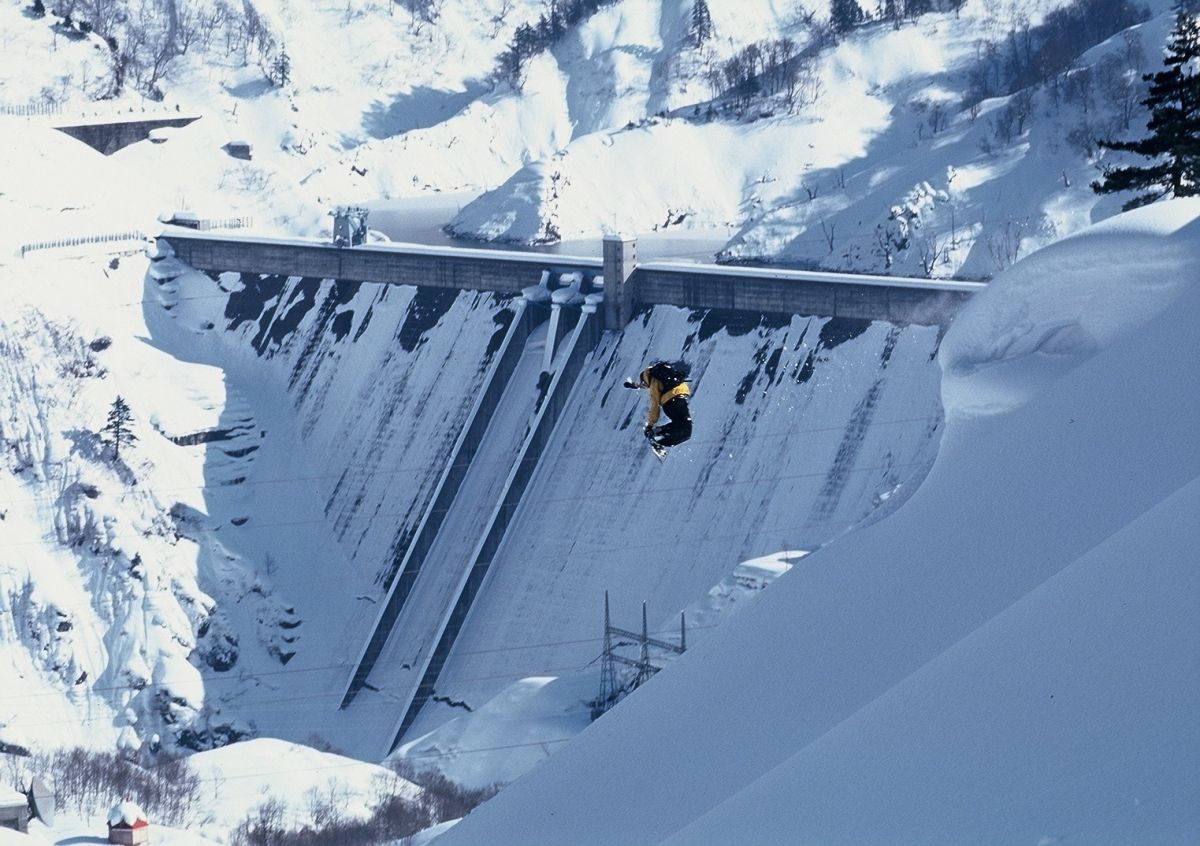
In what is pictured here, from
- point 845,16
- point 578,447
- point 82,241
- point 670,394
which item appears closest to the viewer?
point 670,394

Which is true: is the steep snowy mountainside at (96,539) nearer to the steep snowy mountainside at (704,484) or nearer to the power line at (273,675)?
the power line at (273,675)

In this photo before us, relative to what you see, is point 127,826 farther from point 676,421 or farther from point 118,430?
point 118,430

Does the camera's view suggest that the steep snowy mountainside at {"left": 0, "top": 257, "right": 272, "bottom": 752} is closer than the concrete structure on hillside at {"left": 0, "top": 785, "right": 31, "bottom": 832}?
No

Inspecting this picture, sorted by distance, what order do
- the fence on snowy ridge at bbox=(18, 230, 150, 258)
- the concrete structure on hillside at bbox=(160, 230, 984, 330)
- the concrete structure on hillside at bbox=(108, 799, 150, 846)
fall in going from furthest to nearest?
1. the fence on snowy ridge at bbox=(18, 230, 150, 258)
2. the concrete structure on hillside at bbox=(160, 230, 984, 330)
3. the concrete structure on hillside at bbox=(108, 799, 150, 846)

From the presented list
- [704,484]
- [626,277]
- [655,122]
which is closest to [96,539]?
[626,277]

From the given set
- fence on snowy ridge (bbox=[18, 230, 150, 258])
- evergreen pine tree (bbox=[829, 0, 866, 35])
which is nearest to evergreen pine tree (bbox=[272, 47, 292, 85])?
evergreen pine tree (bbox=[829, 0, 866, 35])

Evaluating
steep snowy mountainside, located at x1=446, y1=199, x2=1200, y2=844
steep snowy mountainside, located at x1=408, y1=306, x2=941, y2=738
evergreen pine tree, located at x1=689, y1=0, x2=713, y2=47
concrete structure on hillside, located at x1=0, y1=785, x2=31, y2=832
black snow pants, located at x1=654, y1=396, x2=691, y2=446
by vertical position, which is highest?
steep snowy mountainside, located at x1=446, y1=199, x2=1200, y2=844

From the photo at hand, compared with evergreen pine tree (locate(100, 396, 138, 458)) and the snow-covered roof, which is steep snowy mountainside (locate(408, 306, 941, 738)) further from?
the snow-covered roof
